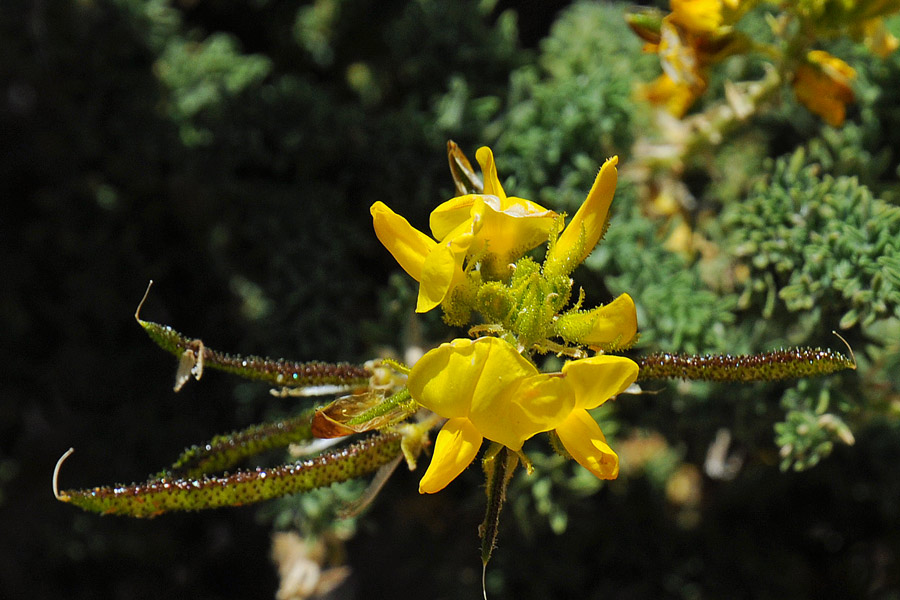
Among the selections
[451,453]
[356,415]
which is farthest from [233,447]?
[451,453]

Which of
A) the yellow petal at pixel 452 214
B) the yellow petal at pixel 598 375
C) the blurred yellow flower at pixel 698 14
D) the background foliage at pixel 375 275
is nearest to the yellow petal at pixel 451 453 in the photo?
the yellow petal at pixel 598 375

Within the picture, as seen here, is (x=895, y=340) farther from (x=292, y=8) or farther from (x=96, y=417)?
(x=96, y=417)

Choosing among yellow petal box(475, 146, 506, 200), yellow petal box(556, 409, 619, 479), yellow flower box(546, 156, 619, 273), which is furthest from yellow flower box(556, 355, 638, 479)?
yellow petal box(475, 146, 506, 200)

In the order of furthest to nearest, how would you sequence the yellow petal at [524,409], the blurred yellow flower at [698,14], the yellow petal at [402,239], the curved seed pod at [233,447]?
1. the blurred yellow flower at [698,14]
2. the curved seed pod at [233,447]
3. the yellow petal at [402,239]
4. the yellow petal at [524,409]

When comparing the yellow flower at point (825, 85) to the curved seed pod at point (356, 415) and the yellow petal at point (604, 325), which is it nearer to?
the yellow petal at point (604, 325)

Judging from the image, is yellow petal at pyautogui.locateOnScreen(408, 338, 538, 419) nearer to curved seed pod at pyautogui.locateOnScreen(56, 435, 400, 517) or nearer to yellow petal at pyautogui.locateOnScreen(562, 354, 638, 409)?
yellow petal at pyautogui.locateOnScreen(562, 354, 638, 409)

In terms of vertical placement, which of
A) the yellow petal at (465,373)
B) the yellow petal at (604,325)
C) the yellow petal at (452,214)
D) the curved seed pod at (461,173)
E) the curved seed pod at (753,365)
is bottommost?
the curved seed pod at (753,365)
